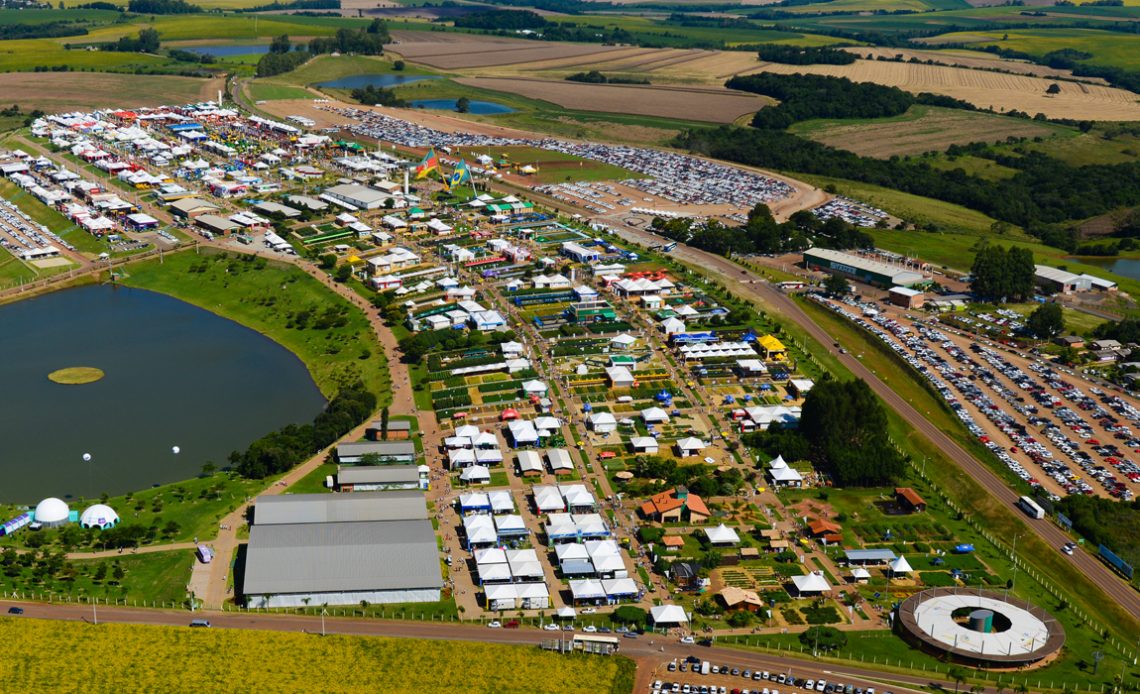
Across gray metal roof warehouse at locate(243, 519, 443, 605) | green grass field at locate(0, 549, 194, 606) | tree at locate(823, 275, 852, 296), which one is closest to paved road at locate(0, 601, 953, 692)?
green grass field at locate(0, 549, 194, 606)

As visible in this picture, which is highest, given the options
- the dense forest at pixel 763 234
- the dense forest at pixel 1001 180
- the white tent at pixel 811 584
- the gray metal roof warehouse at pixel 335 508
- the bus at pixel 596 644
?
the dense forest at pixel 1001 180

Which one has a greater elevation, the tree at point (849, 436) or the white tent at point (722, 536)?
the tree at point (849, 436)

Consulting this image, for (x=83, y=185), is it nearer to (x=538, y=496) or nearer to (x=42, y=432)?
(x=42, y=432)

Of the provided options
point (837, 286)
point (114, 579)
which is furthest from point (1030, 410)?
point (114, 579)

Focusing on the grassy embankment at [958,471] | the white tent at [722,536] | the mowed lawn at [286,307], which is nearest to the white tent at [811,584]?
the white tent at [722,536]

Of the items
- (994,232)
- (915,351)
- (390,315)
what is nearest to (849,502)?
(915,351)

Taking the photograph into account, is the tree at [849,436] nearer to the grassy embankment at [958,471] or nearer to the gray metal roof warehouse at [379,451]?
the grassy embankment at [958,471]

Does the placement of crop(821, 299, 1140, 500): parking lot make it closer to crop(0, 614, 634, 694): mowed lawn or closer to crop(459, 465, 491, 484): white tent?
crop(459, 465, 491, 484): white tent
